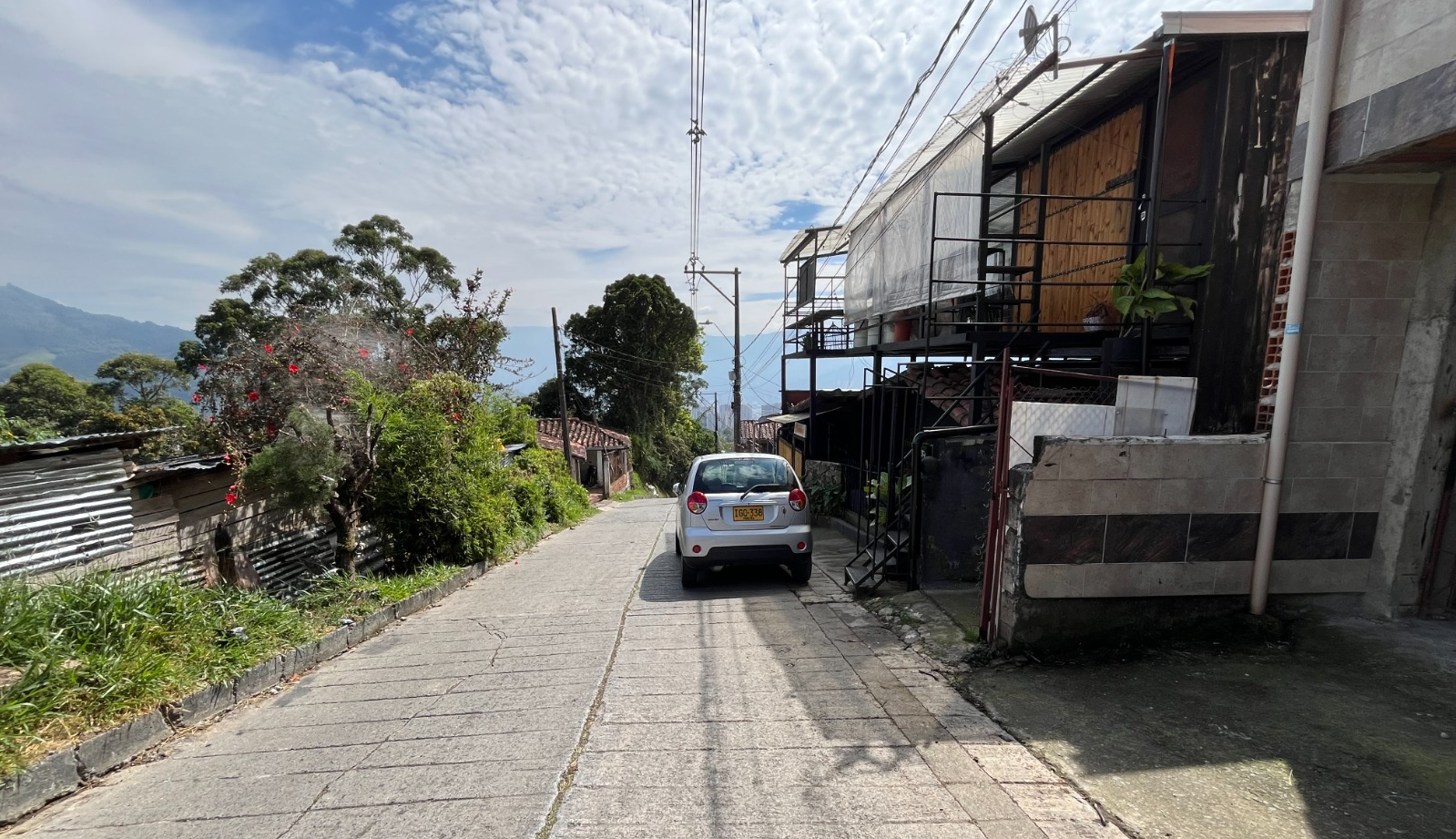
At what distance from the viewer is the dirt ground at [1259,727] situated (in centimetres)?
251

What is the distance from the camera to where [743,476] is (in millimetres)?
7090

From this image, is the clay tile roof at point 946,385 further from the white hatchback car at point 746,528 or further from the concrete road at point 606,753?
the concrete road at point 606,753

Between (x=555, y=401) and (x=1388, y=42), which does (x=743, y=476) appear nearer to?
(x=1388, y=42)

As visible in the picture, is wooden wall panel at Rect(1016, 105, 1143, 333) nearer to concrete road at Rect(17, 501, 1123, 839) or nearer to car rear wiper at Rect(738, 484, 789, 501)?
car rear wiper at Rect(738, 484, 789, 501)

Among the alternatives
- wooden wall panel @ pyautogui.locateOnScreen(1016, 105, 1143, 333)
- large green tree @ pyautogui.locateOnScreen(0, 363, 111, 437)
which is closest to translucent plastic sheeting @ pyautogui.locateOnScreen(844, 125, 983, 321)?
wooden wall panel @ pyautogui.locateOnScreen(1016, 105, 1143, 333)

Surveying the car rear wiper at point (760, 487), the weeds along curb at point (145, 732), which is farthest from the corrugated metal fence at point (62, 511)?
the car rear wiper at point (760, 487)

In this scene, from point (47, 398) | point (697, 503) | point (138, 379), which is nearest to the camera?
point (697, 503)

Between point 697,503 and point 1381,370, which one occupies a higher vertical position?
point 1381,370

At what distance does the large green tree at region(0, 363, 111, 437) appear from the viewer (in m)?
21.9

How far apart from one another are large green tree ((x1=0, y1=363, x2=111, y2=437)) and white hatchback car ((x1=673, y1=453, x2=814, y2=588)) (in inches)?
1015

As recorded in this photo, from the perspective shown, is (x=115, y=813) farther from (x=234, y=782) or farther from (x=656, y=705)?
(x=656, y=705)

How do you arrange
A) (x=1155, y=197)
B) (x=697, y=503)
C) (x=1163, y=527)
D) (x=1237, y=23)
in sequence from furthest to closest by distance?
(x=697, y=503) → (x=1155, y=197) → (x=1237, y=23) → (x=1163, y=527)

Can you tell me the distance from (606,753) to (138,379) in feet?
112

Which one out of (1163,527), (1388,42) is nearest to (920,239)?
(1388,42)
